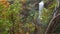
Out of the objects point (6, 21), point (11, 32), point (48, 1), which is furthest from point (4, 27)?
point (48, 1)

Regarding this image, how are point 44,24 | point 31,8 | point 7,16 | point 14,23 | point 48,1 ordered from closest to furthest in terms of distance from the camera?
point 7,16 < point 14,23 < point 44,24 < point 48,1 < point 31,8

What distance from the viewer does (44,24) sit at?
24.2 feet

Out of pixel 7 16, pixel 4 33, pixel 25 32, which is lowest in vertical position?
pixel 25 32

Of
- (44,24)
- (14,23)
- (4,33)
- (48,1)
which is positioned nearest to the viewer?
(4,33)

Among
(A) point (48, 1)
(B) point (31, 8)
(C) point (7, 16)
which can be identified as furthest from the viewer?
(B) point (31, 8)

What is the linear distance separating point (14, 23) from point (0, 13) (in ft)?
2.85

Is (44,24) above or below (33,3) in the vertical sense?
below

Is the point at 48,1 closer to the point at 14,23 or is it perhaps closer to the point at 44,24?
the point at 44,24

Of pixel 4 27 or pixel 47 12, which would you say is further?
pixel 47 12

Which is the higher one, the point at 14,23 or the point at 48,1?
the point at 48,1

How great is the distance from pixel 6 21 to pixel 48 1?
3.51 meters

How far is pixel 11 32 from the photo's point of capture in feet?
17.7

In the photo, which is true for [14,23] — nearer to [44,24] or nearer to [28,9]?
[44,24]

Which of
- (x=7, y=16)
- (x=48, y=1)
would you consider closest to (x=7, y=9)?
(x=7, y=16)
